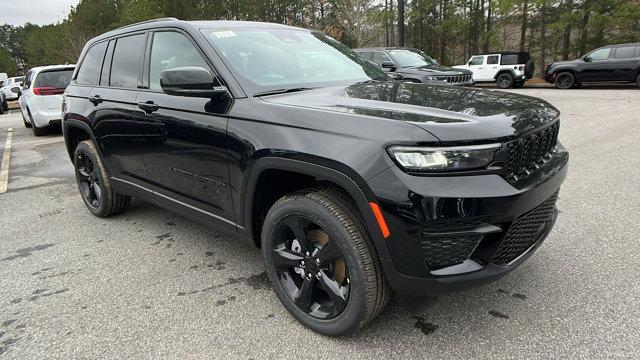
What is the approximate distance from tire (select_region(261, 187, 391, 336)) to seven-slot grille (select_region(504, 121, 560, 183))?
2.45 feet

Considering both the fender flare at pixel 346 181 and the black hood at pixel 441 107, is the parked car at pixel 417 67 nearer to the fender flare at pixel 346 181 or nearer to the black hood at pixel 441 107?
the black hood at pixel 441 107

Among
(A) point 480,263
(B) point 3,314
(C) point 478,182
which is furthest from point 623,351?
(B) point 3,314

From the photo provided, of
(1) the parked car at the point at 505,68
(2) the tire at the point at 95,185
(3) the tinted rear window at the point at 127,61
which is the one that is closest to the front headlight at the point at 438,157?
(3) the tinted rear window at the point at 127,61

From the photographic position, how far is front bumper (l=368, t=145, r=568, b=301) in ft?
6.05

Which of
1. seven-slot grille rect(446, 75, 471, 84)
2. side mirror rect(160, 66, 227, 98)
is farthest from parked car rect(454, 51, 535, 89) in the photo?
side mirror rect(160, 66, 227, 98)

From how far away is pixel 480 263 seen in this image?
198 cm

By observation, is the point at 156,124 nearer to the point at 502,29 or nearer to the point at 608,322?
the point at 608,322

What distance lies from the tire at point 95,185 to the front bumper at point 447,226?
10.5 feet

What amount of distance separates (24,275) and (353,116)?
289 centimetres

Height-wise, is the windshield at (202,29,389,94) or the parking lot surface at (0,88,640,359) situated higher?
the windshield at (202,29,389,94)

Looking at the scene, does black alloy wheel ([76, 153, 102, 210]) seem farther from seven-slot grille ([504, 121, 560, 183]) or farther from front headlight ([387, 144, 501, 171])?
seven-slot grille ([504, 121, 560, 183])

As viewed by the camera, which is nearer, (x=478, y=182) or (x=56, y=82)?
(x=478, y=182)

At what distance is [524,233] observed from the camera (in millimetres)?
2193

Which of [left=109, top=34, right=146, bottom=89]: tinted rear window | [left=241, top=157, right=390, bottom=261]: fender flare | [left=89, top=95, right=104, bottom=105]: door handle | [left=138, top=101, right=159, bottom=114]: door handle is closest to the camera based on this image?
[left=241, top=157, right=390, bottom=261]: fender flare
